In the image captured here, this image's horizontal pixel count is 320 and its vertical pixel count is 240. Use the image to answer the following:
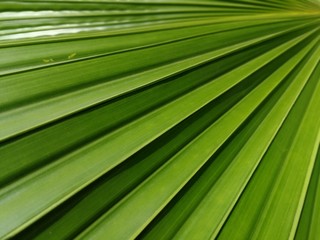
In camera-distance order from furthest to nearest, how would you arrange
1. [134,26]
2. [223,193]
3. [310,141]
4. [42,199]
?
[134,26] < [310,141] < [223,193] < [42,199]

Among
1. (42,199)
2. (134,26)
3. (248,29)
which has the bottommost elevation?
(42,199)

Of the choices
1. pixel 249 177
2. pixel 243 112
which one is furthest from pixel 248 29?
pixel 249 177

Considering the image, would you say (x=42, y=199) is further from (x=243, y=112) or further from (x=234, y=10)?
(x=234, y=10)

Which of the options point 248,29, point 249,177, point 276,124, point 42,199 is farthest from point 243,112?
point 42,199

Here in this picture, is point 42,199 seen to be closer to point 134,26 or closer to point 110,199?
point 110,199

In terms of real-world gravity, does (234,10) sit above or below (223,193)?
above

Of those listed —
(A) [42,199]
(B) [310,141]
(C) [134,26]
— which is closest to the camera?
(A) [42,199]

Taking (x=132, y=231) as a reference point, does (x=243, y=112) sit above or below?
above

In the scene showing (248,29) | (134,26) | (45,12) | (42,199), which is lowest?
(42,199)

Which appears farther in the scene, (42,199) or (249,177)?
(249,177)
